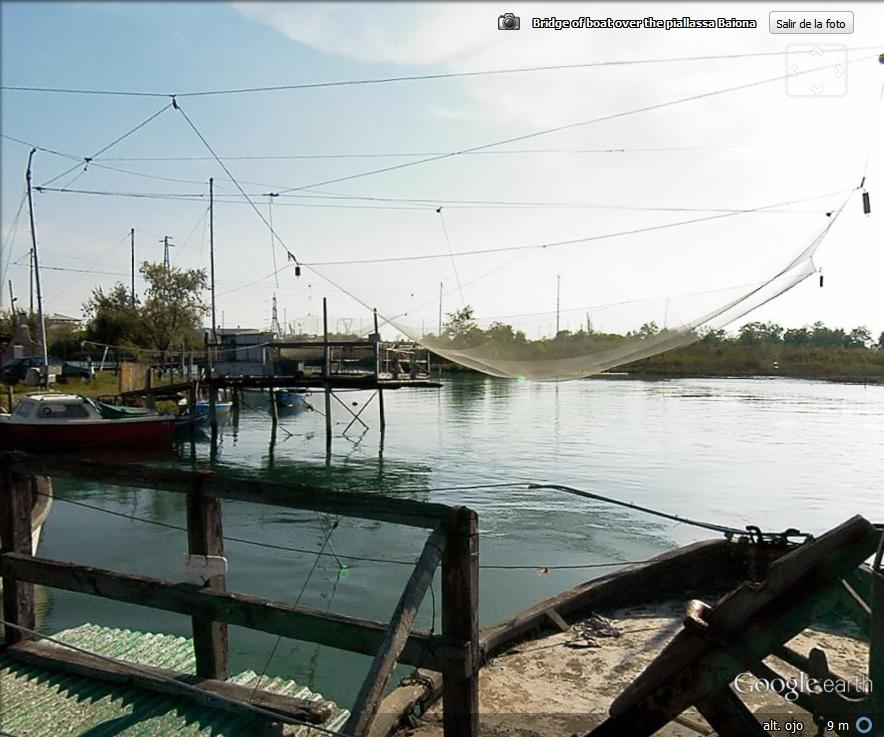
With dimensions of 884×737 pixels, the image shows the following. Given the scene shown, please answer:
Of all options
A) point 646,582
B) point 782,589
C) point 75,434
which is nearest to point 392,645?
point 782,589

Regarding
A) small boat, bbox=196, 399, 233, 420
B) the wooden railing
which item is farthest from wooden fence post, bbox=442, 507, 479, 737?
small boat, bbox=196, 399, 233, 420

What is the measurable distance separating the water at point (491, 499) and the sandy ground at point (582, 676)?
4.38 ft

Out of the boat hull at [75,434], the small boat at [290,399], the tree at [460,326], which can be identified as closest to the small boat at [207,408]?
the boat hull at [75,434]

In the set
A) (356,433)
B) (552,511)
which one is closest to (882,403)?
(356,433)

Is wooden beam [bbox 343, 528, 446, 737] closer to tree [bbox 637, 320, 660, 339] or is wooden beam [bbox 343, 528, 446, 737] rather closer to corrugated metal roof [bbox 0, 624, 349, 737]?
corrugated metal roof [bbox 0, 624, 349, 737]

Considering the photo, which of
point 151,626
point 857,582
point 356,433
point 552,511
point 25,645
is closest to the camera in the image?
point 857,582

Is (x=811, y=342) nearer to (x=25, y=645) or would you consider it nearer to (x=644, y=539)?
(x=644, y=539)

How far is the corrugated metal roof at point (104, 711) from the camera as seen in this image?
11.7 feet

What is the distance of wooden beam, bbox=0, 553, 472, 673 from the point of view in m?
3.23

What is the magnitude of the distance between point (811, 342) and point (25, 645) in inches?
3182

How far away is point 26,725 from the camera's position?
361 cm

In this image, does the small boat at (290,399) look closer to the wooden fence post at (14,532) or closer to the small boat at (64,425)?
the small boat at (64,425)

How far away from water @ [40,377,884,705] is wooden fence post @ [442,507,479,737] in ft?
10.0

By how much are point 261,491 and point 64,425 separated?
22533mm
